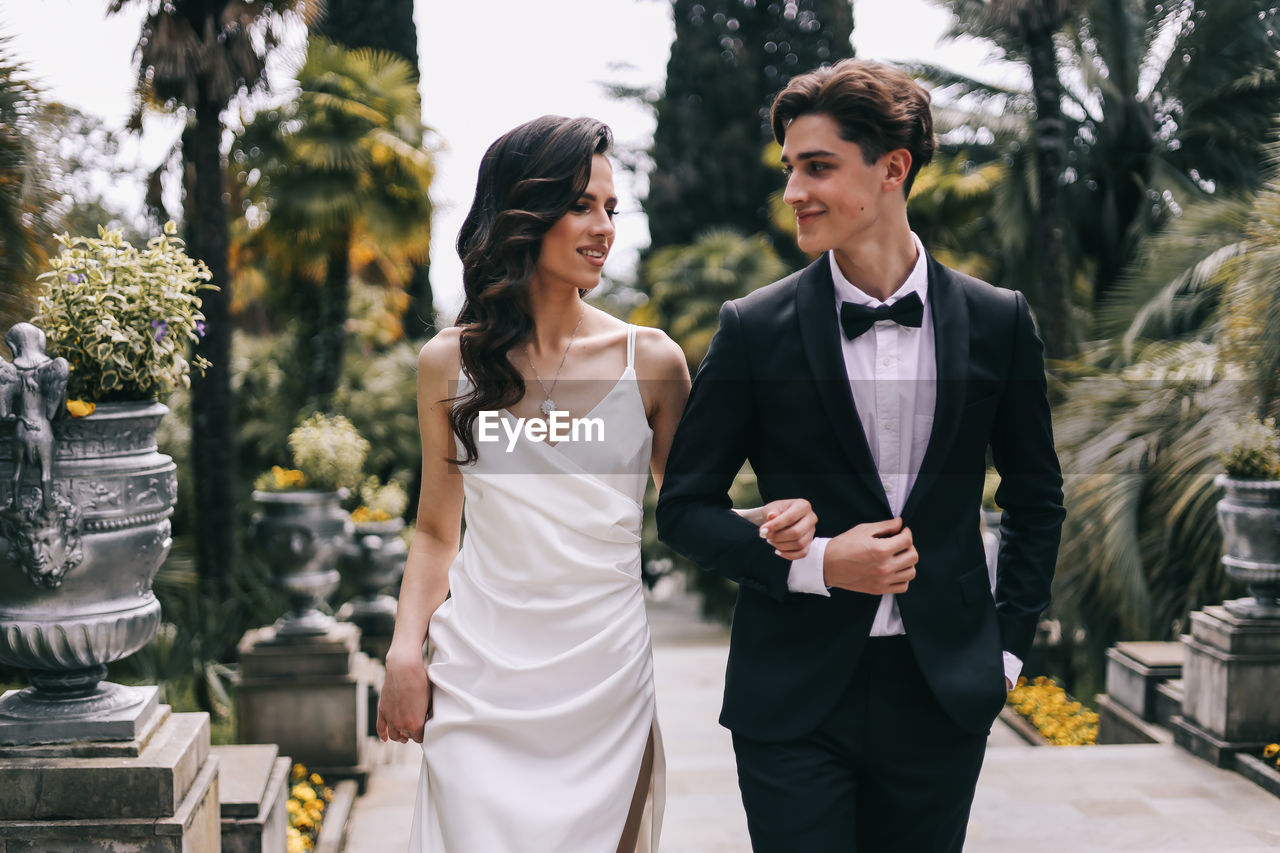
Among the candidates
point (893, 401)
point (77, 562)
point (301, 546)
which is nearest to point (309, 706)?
point (301, 546)

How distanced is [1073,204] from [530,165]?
42.0 ft

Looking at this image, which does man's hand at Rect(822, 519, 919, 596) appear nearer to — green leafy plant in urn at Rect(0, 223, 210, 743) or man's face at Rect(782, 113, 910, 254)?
man's face at Rect(782, 113, 910, 254)

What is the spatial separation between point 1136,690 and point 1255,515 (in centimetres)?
153

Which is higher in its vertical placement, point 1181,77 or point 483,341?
point 1181,77

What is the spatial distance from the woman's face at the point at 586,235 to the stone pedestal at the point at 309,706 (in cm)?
378

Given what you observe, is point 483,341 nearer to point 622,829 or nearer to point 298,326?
point 622,829

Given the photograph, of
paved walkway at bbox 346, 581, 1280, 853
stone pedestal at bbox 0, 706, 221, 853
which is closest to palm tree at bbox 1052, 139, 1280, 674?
paved walkway at bbox 346, 581, 1280, 853

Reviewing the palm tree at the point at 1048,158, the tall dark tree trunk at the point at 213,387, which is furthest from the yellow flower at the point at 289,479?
the palm tree at the point at 1048,158

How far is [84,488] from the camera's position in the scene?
2.66 m

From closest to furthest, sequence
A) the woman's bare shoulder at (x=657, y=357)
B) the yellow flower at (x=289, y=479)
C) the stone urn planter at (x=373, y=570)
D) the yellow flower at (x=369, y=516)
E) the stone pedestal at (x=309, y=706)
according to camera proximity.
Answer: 1. the woman's bare shoulder at (x=657, y=357)
2. the stone pedestal at (x=309, y=706)
3. the yellow flower at (x=289, y=479)
4. the stone urn planter at (x=373, y=570)
5. the yellow flower at (x=369, y=516)

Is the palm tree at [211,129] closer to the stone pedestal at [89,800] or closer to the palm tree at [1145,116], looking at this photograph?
the stone pedestal at [89,800]

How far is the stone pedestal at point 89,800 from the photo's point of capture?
260 centimetres

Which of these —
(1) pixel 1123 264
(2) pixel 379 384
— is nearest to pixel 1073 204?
(1) pixel 1123 264

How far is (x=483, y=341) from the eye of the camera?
89.4 inches
